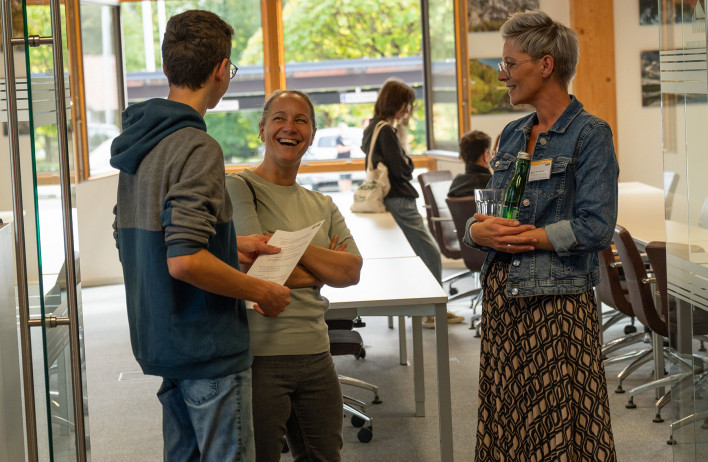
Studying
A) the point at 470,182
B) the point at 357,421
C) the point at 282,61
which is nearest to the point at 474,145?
the point at 470,182

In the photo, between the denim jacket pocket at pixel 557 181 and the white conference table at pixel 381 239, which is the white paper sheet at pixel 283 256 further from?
the white conference table at pixel 381 239

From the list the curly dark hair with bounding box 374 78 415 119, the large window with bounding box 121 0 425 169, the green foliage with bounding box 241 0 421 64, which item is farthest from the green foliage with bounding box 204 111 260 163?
the curly dark hair with bounding box 374 78 415 119

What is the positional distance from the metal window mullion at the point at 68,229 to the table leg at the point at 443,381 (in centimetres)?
149

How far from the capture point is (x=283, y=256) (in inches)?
77.7

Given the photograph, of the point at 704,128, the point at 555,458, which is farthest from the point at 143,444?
the point at 704,128

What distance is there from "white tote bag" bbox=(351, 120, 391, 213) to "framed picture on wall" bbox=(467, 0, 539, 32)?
3074 millimetres

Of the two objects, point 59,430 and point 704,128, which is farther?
point 704,128

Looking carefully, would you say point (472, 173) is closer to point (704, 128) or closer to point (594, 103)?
point (594, 103)

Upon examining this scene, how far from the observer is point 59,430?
6.64 ft

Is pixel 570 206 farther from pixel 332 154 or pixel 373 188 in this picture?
pixel 332 154

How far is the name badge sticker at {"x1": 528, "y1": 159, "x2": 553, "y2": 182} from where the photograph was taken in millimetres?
2201

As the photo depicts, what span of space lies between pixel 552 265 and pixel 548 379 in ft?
0.97

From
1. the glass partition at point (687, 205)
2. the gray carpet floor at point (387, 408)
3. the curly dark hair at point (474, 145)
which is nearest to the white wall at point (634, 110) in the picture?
the curly dark hair at point (474, 145)

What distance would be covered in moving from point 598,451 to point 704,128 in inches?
35.9
